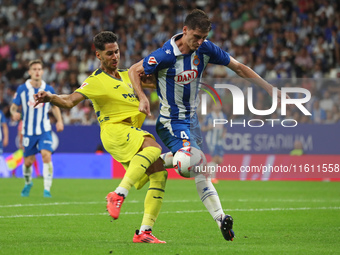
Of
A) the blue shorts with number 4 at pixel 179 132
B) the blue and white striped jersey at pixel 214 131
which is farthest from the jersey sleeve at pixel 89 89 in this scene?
the blue and white striped jersey at pixel 214 131

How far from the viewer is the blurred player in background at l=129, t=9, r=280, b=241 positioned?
6.50m

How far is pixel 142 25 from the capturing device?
24562mm

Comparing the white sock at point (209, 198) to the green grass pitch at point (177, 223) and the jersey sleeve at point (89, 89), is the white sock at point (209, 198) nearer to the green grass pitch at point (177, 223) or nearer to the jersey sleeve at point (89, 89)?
the green grass pitch at point (177, 223)

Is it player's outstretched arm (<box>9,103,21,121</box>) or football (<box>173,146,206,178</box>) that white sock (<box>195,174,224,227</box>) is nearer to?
football (<box>173,146,206,178</box>)

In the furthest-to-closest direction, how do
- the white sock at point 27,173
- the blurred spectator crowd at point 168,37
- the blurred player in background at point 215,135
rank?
the blurred spectator crowd at point 168,37 < the blurred player in background at point 215,135 < the white sock at point 27,173

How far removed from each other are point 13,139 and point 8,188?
5421 millimetres

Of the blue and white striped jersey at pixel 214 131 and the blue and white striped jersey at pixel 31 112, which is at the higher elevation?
the blue and white striped jersey at pixel 31 112

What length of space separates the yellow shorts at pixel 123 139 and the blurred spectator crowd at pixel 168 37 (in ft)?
34.7

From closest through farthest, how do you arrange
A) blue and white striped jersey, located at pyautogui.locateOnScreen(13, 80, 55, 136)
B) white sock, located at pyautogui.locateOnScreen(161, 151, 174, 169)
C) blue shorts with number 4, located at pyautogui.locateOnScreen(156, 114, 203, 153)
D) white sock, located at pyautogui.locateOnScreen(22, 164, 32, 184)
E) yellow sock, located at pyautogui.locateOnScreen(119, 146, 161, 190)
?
yellow sock, located at pyautogui.locateOnScreen(119, 146, 161, 190), blue shorts with number 4, located at pyautogui.locateOnScreen(156, 114, 203, 153), white sock, located at pyautogui.locateOnScreen(161, 151, 174, 169), blue and white striped jersey, located at pyautogui.locateOnScreen(13, 80, 55, 136), white sock, located at pyautogui.locateOnScreen(22, 164, 32, 184)

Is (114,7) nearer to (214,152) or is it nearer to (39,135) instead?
(214,152)

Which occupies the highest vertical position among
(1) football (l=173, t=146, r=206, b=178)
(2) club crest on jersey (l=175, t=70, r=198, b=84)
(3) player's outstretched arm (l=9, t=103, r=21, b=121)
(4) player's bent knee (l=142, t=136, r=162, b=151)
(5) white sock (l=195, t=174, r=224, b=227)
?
(2) club crest on jersey (l=175, t=70, r=198, b=84)

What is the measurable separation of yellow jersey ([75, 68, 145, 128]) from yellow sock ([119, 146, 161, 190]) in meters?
0.62

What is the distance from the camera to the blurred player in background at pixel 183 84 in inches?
256

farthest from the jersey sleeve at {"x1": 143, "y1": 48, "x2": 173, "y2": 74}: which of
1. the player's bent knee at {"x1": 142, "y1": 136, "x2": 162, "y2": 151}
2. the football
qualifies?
the football
